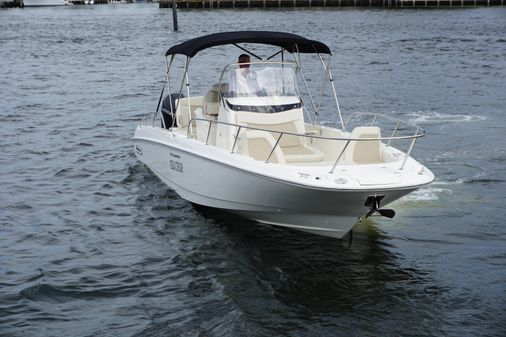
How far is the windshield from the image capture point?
12.1m

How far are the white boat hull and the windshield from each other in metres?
1.17

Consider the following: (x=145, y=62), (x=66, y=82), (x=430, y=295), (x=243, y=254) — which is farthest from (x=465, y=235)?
(x=145, y=62)

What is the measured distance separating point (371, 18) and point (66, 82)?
45.4 m

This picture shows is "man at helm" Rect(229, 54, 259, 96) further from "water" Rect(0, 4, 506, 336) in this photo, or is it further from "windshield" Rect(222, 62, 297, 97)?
"water" Rect(0, 4, 506, 336)

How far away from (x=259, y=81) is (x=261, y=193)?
2.44 m

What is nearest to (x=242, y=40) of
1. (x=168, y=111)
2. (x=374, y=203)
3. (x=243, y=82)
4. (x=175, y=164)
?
(x=243, y=82)

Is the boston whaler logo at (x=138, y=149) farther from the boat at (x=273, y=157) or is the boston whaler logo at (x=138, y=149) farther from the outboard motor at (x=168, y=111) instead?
the outboard motor at (x=168, y=111)

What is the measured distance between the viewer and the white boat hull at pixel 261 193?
9.80 metres

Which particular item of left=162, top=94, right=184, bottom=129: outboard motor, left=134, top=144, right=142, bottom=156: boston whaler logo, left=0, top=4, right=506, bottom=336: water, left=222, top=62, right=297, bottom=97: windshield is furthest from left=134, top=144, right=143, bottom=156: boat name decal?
left=222, top=62, right=297, bottom=97: windshield

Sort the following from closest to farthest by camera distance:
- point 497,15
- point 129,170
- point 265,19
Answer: point 129,170 < point 497,15 < point 265,19

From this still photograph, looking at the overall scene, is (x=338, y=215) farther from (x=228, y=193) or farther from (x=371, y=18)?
(x=371, y=18)

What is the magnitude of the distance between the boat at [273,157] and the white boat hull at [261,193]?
16mm

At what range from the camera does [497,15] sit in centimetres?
6738

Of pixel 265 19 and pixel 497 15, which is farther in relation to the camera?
Result: pixel 265 19
